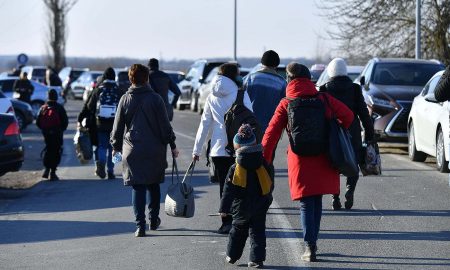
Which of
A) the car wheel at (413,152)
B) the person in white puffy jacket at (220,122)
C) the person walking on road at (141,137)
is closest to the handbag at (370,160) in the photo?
the person in white puffy jacket at (220,122)

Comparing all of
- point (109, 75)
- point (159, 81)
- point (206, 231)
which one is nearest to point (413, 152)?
point (159, 81)

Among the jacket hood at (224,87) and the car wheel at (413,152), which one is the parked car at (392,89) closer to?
the car wheel at (413,152)

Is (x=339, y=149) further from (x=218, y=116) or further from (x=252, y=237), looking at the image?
(x=218, y=116)

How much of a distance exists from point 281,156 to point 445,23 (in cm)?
1511

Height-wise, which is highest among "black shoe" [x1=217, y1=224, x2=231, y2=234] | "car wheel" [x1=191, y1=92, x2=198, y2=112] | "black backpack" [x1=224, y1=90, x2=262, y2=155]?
"black backpack" [x1=224, y1=90, x2=262, y2=155]

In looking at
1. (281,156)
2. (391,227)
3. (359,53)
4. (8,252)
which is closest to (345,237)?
(391,227)

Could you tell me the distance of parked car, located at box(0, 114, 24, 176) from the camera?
1523 cm

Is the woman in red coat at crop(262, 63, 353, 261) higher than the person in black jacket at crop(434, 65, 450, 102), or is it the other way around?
the person in black jacket at crop(434, 65, 450, 102)

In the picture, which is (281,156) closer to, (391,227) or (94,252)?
(391,227)

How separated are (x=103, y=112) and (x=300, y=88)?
7449 millimetres

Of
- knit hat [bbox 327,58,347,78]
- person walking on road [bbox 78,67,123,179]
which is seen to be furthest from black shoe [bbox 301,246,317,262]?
person walking on road [bbox 78,67,123,179]

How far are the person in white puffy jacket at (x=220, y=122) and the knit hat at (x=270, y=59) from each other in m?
0.60

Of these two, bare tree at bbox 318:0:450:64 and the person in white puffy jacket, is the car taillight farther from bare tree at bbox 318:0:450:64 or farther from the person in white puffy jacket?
bare tree at bbox 318:0:450:64

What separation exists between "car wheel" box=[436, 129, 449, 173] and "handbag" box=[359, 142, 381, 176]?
468cm
